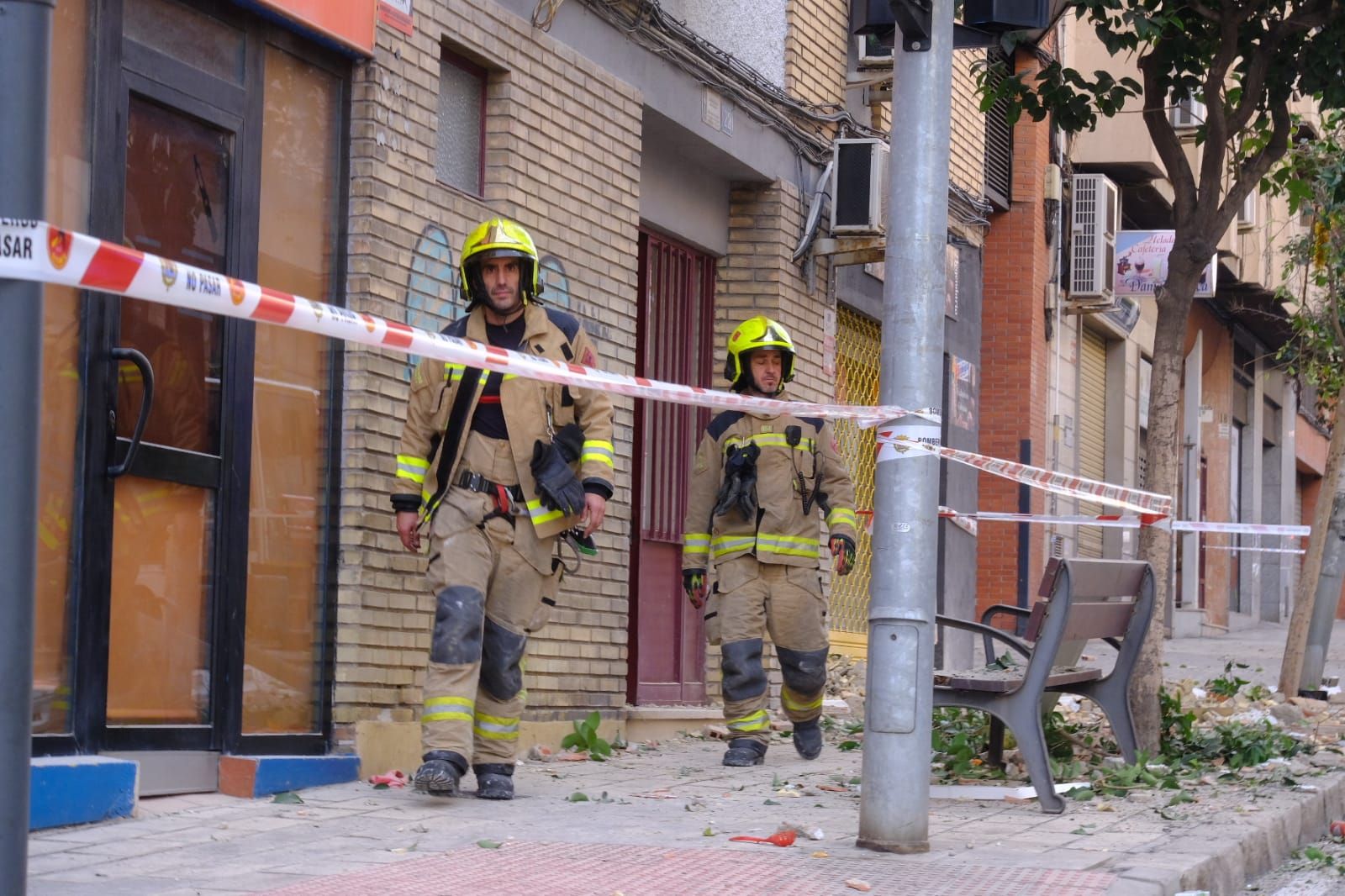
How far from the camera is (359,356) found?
7.43 m

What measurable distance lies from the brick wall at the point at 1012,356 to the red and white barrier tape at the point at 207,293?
12123 mm

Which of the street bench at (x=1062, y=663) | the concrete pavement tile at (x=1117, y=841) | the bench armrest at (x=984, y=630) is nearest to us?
the concrete pavement tile at (x=1117, y=841)

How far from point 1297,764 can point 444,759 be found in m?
4.43

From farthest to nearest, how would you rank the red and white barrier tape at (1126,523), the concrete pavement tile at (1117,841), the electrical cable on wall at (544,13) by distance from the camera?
the electrical cable on wall at (544,13)
the red and white barrier tape at (1126,523)
the concrete pavement tile at (1117,841)

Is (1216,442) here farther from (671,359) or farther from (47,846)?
(47,846)

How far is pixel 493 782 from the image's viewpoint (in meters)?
6.84

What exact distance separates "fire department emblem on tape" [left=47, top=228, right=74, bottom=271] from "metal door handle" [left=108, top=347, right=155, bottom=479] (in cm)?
350

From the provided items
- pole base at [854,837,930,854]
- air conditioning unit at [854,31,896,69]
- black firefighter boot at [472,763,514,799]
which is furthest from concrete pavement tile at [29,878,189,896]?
air conditioning unit at [854,31,896,69]

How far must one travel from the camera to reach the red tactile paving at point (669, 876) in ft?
16.1

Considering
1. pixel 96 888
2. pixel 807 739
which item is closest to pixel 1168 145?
pixel 807 739

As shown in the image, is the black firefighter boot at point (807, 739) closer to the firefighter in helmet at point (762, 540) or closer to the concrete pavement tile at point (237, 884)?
the firefighter in helmet at point (762, 540)

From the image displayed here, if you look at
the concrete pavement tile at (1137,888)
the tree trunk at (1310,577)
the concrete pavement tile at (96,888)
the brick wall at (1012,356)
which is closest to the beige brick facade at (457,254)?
the concrete pavement tile at (96,888)

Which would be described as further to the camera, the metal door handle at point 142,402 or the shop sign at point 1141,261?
the shop sign at point 1141,261

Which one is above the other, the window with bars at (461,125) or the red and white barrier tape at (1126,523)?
the window with bars at (461,125)
